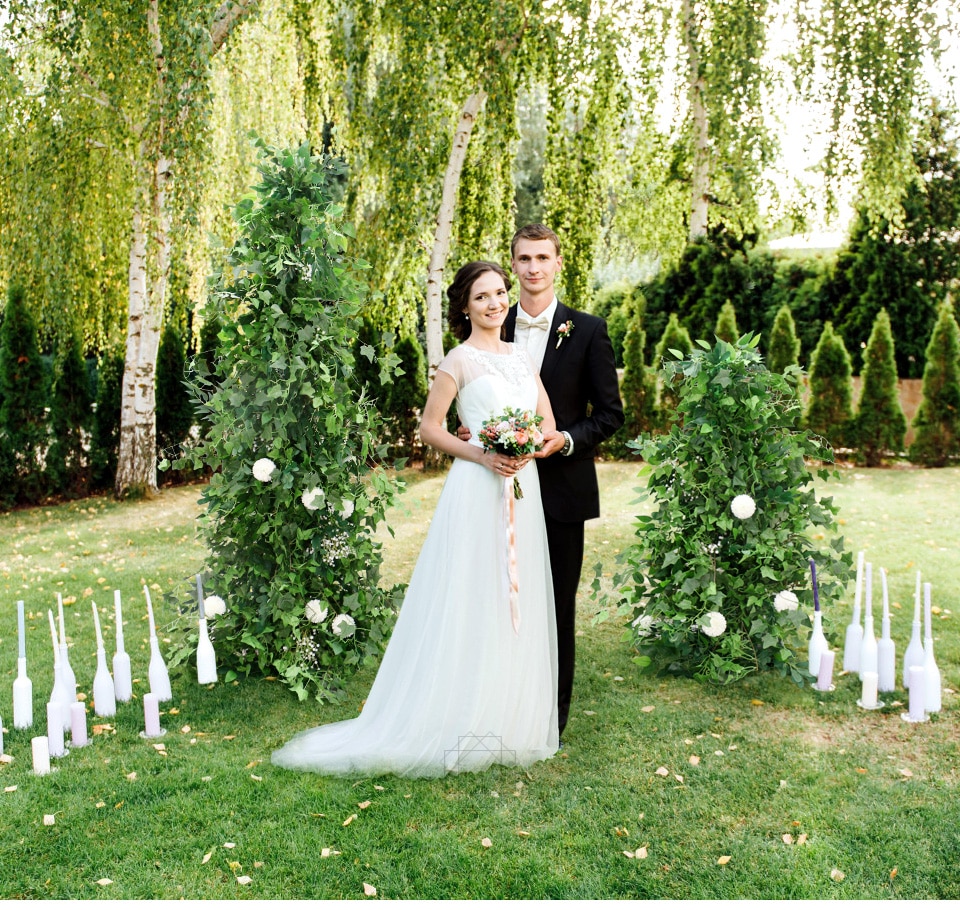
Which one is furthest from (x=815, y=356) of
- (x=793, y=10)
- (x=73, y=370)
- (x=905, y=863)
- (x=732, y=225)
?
(x=905, y=863)

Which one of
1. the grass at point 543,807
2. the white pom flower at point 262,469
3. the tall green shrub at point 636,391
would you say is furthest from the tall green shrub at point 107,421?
the white pom flower at point 262,469

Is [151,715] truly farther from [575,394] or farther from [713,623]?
[713,623]

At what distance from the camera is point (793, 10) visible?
6938mm

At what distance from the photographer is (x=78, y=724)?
3648mm

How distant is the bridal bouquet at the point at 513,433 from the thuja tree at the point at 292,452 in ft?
2.98

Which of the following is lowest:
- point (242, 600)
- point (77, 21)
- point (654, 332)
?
point (242, 600)

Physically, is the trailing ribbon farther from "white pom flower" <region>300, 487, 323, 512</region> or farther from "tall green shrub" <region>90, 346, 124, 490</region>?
"tall green shrub" <region>90, 346, 124, 490</region>

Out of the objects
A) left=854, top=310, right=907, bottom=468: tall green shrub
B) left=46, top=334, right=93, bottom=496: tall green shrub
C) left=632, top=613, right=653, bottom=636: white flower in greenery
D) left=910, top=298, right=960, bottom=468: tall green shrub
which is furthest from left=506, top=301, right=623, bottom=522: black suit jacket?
left=910, top=298, right=960, bottom=468: tall green shrub

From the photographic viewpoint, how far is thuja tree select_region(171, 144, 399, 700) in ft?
13.4

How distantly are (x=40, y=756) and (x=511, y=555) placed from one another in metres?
1.88

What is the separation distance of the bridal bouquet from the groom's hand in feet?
0.28

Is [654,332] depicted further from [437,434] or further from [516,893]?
[516,893]

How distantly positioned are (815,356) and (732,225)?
2.02 metres

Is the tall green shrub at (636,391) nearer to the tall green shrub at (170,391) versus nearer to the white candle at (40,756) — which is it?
the tall green shrub at (170,391)
